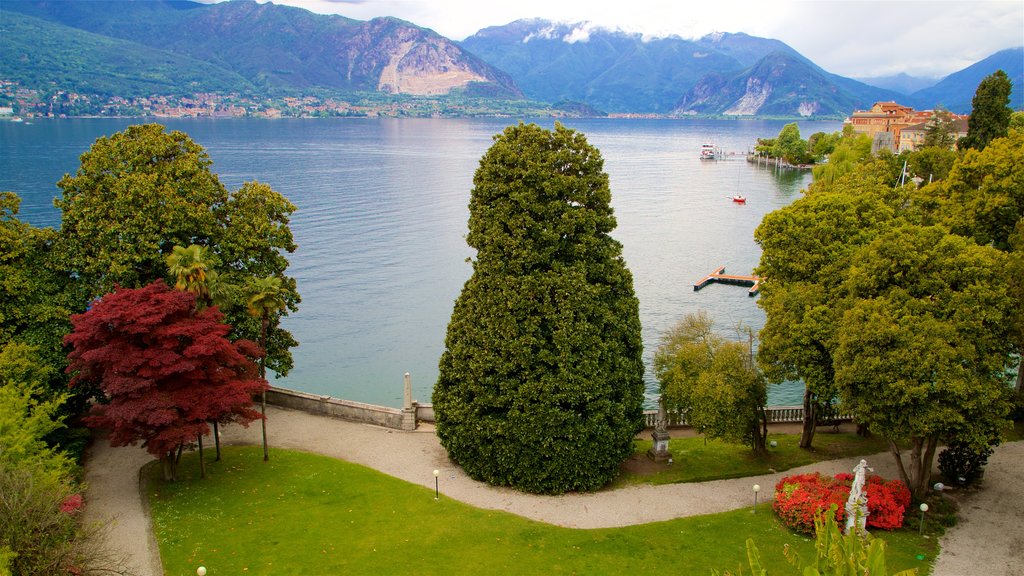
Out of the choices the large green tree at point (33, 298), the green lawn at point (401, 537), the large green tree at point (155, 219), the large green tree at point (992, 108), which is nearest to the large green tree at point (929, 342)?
the green lawn at point (401, 537)

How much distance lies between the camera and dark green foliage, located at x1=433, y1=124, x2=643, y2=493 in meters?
26.8

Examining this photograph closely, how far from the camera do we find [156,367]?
83.8 feet

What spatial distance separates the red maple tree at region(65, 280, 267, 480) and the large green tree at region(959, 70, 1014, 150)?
197 ft

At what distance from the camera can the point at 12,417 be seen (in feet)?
78.0

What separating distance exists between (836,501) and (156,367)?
24422 mm

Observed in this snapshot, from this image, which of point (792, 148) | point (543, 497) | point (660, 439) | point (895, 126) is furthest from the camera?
point (895, 126)

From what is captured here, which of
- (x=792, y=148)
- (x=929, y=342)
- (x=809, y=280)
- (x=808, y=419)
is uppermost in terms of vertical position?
(x=792, y=148)

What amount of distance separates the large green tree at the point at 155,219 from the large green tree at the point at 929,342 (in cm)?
2539

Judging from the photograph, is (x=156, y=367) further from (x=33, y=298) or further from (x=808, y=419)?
(x=808, y=419)

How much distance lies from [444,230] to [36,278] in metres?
63.6

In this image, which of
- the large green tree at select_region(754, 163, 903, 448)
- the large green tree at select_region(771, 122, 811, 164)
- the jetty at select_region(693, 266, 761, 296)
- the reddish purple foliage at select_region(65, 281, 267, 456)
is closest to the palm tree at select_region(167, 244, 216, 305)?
the reddish purple foliage at select_region(65, 281, 267, 456)

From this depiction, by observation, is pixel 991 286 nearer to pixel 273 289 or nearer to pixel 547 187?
pixel 547 187

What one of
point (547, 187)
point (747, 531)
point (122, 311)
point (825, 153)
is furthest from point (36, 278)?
point (825, 153)

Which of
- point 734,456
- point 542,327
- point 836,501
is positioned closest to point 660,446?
point 734,456
